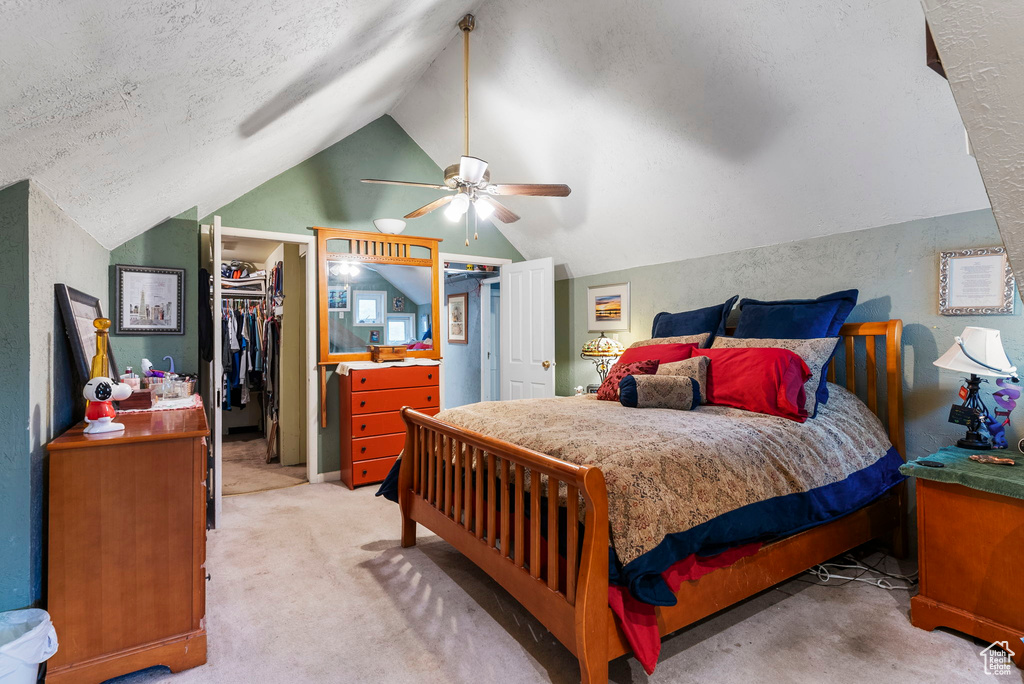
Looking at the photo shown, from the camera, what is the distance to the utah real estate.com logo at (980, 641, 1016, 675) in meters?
1.76

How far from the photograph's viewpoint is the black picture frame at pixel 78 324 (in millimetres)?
1922

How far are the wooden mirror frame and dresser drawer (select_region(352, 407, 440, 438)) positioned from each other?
616mm

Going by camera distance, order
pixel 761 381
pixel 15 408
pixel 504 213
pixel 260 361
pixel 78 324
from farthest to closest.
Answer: pixel 260 361, pixel 504 213, pixel 761 381, pixel 78 324, pixel 15 408

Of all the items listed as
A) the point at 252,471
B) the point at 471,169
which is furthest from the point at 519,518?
the point at 252,471

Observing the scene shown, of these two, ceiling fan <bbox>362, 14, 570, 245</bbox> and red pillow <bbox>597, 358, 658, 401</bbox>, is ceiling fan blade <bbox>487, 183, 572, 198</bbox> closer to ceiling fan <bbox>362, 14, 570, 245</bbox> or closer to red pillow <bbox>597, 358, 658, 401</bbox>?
ceiling fan <bbox>362, 14, 570, 245</bbox>

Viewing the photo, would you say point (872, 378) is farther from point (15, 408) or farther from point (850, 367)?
point (15, 408)

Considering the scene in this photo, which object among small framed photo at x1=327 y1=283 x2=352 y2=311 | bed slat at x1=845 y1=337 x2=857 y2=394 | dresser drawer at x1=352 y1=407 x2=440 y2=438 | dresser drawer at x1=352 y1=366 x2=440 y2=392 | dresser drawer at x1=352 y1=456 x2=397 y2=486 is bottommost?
dresser drawer at x1=352 y1=456 x2=397 y2=486

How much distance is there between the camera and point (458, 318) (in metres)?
6.40

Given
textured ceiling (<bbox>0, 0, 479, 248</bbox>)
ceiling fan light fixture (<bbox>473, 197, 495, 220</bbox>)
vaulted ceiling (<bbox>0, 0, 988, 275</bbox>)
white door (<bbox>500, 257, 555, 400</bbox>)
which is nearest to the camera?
textured ceiling (<bbox>0, 0, 479, 248</bbox>)

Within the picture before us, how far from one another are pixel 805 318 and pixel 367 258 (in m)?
3.34

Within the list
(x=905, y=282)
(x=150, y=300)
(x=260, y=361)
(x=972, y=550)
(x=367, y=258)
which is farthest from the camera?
(x=260, y=361)

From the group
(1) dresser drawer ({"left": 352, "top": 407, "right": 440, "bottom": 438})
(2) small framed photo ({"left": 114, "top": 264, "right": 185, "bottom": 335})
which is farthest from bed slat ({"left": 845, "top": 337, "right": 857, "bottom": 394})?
(2) small framed photo ({"left": 114, "top": 264, "right": 185, "bottom": 335})

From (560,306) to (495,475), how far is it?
3314 mm

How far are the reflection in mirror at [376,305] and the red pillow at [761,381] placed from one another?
2.72 meters
